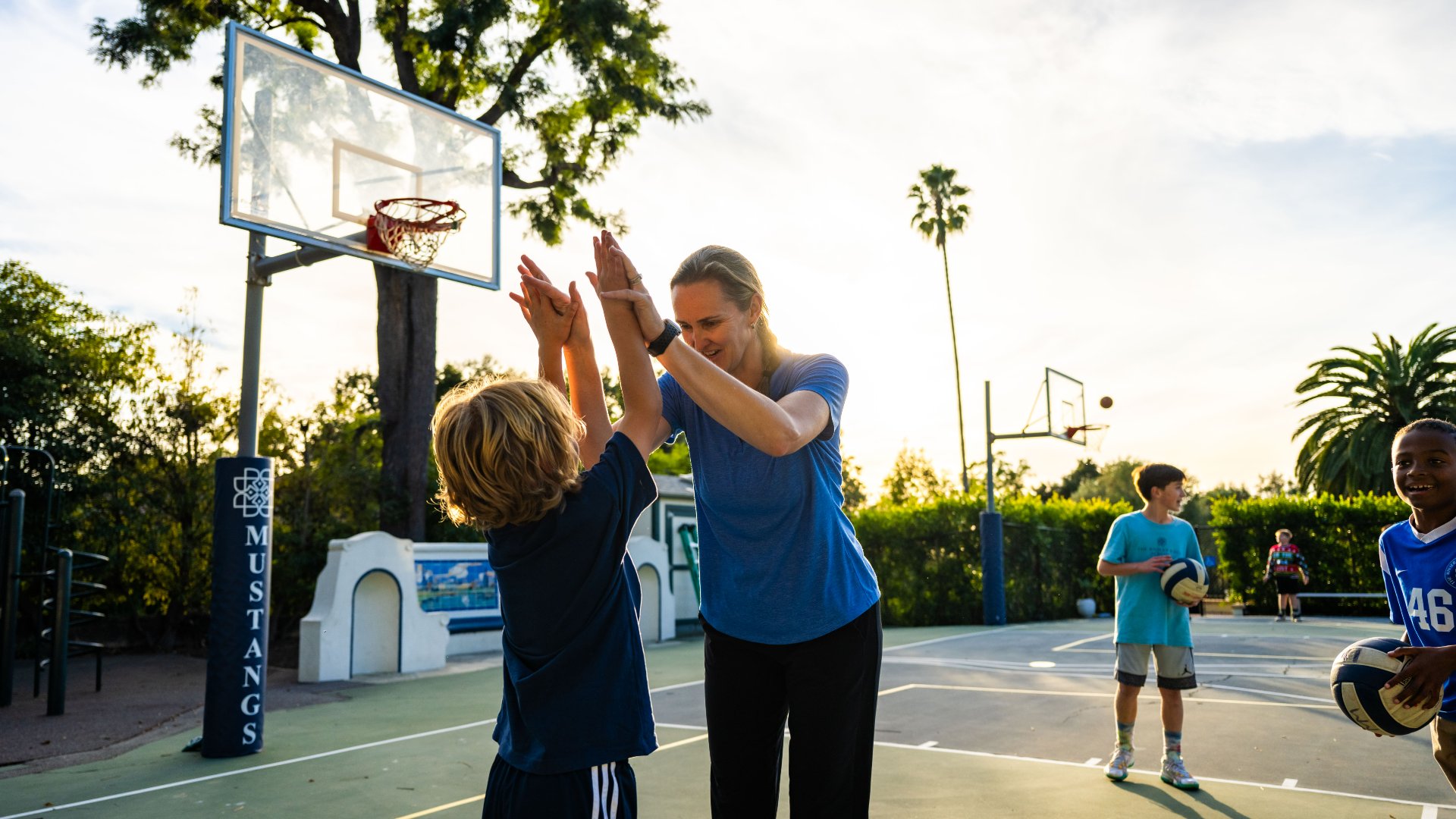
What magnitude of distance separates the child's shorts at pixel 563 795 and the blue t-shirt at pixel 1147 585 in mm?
4366

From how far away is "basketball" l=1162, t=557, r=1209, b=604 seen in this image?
558cm

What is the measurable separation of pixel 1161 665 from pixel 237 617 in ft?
19.7

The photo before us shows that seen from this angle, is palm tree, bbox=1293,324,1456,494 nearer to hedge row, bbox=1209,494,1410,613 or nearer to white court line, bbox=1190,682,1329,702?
hedge row, bbox=1209,494,1410,613

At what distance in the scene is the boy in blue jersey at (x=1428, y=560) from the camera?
3389 millimetres

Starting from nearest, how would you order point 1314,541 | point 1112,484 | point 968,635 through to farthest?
point 968,635 → point 1314,541 → point 1112,484

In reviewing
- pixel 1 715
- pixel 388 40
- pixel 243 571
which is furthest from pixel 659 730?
pixel 388 40

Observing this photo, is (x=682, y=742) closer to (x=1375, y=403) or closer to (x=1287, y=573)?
(x=1287, y=573)

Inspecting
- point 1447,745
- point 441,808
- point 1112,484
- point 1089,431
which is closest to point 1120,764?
point 1447,745

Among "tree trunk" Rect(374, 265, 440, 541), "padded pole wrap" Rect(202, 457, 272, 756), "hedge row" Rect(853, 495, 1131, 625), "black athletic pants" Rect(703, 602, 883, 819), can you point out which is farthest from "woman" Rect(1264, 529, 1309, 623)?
"black athletic pants" Rect(703, 602, 883, 819)

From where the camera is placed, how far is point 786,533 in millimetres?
2420

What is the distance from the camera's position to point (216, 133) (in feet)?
58.1

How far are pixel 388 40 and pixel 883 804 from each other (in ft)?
53.0

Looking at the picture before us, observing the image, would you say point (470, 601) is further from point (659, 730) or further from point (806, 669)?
point (806, 669)

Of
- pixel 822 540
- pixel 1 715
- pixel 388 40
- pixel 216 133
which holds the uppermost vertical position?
pixel 388 40
